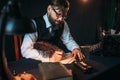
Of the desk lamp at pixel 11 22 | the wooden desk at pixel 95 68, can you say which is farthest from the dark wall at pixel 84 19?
the desk lamp at pixel 11 22

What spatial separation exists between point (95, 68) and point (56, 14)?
0.81 metres

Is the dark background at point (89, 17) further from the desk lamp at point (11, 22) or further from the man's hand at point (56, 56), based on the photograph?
the desk lamp at point (11, 22)

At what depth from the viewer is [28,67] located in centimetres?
192

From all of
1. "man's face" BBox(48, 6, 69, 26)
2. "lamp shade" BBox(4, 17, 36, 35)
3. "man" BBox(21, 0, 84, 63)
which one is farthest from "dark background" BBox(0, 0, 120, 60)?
"lamp shade" BBox(4, 17, 36, 35)

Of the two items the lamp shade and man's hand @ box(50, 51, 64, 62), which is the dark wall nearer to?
man's hand @ box(50, 51, 64, 62)

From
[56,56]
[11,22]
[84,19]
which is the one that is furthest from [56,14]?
[84,19]

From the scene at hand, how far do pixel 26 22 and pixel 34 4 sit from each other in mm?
3020

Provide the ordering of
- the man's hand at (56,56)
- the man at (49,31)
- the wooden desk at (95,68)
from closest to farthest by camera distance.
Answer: the wooden desk at (95,68)
the man's hand at (56,56)
the man at (49,31)

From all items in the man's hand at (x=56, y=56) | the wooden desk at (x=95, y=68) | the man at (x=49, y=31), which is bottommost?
the wooden desk at (x=95, y=68)

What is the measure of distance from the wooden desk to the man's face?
0.54 metres

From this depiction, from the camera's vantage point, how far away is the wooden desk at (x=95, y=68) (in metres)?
1.70

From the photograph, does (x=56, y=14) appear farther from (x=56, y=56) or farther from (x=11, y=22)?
(x=11, y=22)

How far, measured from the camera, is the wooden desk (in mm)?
1698

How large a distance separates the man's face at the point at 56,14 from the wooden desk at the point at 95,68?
1.78 ft
